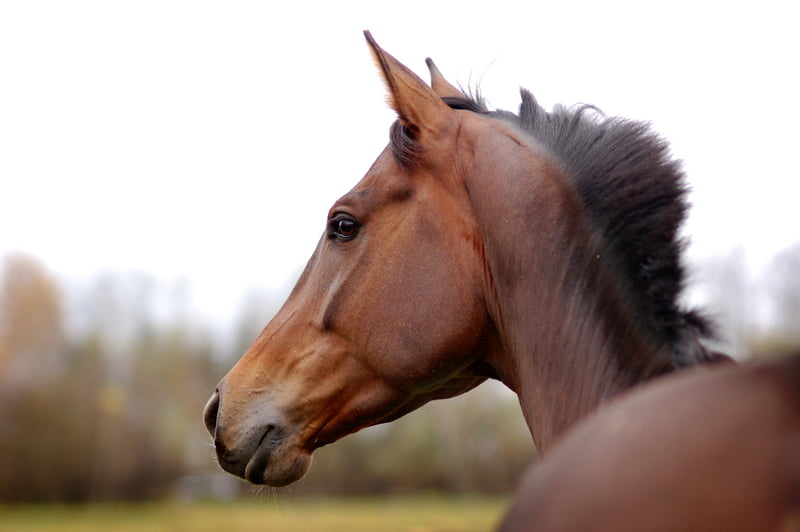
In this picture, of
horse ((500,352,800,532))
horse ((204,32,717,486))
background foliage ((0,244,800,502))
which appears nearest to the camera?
horse ((500,352,800,532))

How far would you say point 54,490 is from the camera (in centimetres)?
5062

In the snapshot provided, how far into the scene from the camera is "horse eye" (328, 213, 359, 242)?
3.49 meters

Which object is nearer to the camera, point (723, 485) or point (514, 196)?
point (723, 485)

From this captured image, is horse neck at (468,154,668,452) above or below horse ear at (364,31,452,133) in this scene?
below

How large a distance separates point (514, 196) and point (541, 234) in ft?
0.70

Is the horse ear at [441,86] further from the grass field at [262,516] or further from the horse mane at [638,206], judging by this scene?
the grass field at [262,516]

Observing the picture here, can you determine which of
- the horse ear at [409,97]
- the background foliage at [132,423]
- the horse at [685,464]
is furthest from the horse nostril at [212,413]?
the background foliage at [132,423]

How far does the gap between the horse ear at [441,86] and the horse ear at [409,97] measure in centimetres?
48

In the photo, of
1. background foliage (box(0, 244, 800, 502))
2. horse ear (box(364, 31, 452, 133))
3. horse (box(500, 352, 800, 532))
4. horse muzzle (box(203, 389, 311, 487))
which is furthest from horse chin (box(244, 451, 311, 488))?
background foliage (box(0, 244, 800, 502))

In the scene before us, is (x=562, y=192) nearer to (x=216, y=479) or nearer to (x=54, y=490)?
(x=54, y=490)

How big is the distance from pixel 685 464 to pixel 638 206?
154 cm

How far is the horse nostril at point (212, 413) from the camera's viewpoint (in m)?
3.63

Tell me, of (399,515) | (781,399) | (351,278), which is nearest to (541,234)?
(351,278)

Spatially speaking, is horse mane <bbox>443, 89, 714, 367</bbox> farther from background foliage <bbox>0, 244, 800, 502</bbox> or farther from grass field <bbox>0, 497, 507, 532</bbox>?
background foliage <bbox>0, 244, 800, 502</bbox>
